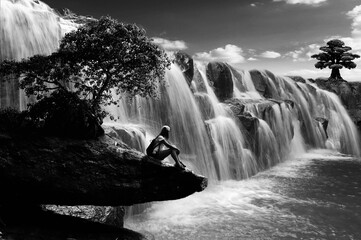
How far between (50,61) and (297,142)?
3421 cm

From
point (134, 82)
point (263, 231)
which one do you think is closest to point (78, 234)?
point (134, 82)

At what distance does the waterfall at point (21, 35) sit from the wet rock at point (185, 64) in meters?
11.3

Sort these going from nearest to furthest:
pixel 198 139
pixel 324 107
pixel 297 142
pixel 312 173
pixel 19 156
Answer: pixel 19 156 < pixel 198 139 < pixel 312 173 < pixel 297 142 < pixel 324 107

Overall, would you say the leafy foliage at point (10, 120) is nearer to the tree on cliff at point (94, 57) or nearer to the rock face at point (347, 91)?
the tree on cliff at point (94, 57)

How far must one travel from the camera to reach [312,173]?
2855 centimetres

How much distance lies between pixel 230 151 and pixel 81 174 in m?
18.9

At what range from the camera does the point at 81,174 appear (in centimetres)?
1070

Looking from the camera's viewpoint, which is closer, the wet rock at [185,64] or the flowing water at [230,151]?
the flowing water at [230,151]

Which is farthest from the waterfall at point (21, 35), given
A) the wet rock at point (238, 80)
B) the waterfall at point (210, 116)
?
the wet rock at point (238, 80)

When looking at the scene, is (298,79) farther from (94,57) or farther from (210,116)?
(94,57)

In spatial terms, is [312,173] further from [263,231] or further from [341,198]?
[263,231]

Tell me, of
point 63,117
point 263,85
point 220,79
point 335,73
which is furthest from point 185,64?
point 335,73

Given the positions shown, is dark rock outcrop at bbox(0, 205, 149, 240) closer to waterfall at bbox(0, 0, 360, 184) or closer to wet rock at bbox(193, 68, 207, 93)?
waterfall at bbox(0, 0, 360, 184)

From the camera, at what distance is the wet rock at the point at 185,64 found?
94.5 ft
